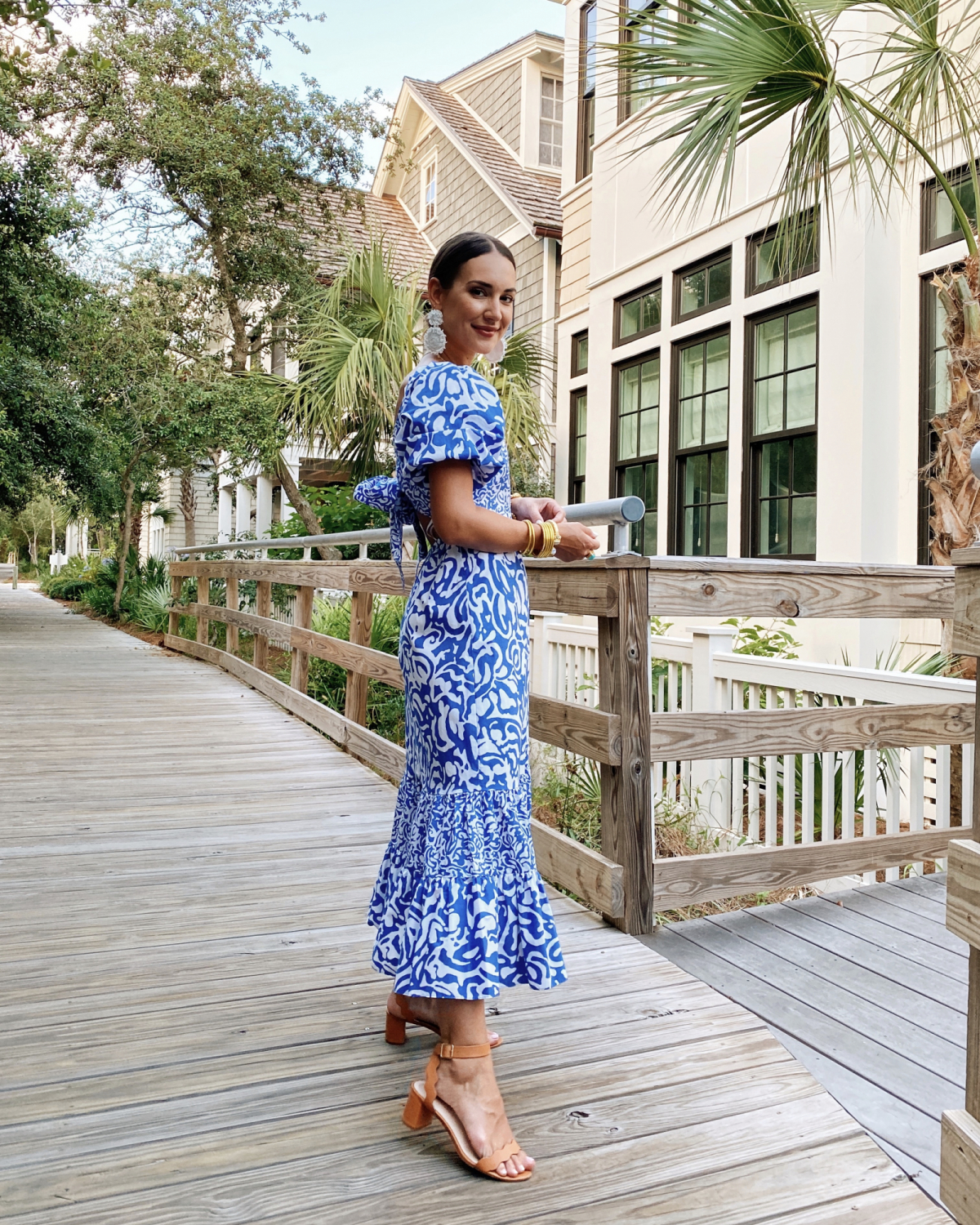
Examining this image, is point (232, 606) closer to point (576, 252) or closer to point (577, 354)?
point (577, 354)

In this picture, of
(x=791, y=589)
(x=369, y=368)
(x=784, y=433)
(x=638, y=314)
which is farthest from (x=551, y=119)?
(x=791, y=589)

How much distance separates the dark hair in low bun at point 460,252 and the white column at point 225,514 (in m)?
21.8

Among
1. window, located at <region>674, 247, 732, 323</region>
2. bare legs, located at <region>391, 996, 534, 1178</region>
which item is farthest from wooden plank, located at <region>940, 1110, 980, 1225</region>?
window, located at <region>674, 247, 732, 323</region>

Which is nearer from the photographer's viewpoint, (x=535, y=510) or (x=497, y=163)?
(x=535, y=510)

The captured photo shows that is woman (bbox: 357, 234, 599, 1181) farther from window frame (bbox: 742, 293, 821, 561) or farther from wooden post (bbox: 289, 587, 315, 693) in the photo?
window frame (bbox: 742, 293, 821, 561)

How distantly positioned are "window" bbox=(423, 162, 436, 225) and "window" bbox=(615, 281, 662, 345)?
799cm

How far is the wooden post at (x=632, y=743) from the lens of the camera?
2.83 metres

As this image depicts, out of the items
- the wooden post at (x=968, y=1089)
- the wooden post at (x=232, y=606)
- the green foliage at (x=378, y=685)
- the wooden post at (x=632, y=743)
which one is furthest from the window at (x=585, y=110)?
the wooden post at (x=968, y=1089)

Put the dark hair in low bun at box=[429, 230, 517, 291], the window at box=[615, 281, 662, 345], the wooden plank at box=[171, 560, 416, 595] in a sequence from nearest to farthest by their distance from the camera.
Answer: the dark hair in low bun at box=[429, 230, 517, 291] < the wooden plank at box=[171, 560, 416, 595] < the window at box=[615, 281, 662, 345]

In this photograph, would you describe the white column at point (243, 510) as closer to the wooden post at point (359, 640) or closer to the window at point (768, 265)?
the window at point (768, 265)

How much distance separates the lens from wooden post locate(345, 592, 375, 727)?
17.1ft

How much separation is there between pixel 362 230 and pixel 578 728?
14.9 meters

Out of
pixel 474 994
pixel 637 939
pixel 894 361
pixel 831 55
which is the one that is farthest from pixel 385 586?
pixel 831 55

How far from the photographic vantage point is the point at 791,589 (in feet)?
9.98
